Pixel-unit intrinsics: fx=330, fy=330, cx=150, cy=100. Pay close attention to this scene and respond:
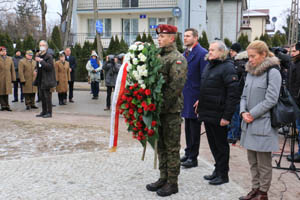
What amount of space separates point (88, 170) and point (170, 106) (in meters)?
1.88

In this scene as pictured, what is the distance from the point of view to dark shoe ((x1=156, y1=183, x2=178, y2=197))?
4.29 meters

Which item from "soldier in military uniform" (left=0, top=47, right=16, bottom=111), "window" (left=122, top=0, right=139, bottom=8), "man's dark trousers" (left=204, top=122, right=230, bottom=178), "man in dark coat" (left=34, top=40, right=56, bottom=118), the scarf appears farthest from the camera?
"window" (left=122, top=0, right=139, bottom=8)

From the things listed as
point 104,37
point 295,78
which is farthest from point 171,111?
point 104,37

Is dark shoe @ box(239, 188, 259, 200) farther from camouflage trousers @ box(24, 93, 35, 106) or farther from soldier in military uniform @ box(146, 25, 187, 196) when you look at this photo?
A: camouflage trousers @ box(24, 93, 35, 106)

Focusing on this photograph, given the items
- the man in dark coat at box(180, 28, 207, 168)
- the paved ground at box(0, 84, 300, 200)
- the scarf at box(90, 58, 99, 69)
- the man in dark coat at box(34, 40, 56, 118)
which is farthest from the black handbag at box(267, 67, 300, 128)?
the scarf at box(90, 58, 99, 69)

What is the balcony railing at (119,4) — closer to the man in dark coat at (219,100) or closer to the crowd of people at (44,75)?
the crowd of people at (44,75)

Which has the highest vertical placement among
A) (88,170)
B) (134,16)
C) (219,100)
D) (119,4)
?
(119,4)

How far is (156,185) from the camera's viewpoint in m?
4.50

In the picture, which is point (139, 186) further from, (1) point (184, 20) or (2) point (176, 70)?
(1) point (184, 20)

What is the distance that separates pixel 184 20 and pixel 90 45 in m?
8.11

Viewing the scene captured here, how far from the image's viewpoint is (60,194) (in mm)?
4297

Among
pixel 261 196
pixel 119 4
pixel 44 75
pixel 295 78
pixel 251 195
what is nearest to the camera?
pixel 261 196

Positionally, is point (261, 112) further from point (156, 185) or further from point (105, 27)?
point (105, 27)

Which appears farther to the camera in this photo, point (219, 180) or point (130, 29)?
point (130, 29)
